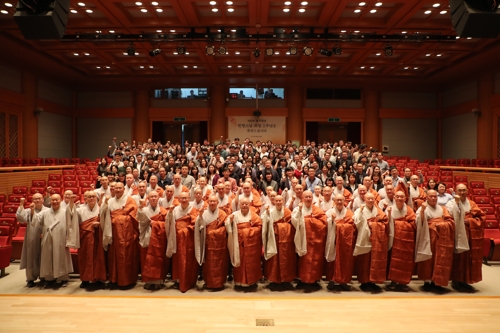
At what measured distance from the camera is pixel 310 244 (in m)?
5.43

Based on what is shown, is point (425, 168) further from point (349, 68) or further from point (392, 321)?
point (392, 321)

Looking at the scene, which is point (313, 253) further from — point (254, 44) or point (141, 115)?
point (141, 115)

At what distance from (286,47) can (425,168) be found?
22.3ft

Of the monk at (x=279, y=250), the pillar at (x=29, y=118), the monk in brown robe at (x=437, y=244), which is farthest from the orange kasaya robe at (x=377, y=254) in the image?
the pillar at (x=29, y=118)

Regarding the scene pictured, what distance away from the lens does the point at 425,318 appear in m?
4.32

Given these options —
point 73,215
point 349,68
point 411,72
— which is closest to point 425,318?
point 73,215

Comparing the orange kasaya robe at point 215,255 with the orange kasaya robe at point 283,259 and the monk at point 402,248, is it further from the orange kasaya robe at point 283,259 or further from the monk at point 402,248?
the monk at point 402,248

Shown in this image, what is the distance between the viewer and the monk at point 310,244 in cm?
537

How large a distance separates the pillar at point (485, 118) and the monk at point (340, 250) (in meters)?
13.7

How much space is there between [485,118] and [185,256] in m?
16.1

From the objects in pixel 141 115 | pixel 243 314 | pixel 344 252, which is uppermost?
pixel 141 115

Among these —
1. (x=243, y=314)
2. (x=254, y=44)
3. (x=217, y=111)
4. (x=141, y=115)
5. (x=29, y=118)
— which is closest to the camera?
(x=243, y=314)

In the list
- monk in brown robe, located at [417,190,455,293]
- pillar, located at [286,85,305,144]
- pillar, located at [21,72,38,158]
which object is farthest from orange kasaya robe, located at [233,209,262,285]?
pillar, located at [21,72,38,158]

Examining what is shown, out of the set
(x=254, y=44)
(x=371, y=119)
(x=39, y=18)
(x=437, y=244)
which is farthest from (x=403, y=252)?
(x=371, y=119)
